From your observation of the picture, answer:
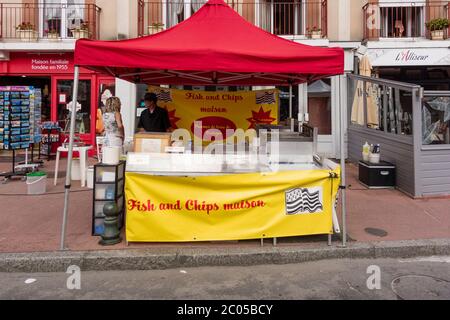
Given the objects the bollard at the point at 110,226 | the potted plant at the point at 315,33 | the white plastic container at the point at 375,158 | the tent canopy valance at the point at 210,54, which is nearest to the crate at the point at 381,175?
the white plastic container at the point at 375,158

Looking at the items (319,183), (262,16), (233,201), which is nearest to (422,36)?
(262,16)

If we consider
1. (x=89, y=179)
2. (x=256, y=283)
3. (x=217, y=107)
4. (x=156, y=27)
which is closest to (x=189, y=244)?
(x=256, y=283)

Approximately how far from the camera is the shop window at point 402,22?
1304 cm

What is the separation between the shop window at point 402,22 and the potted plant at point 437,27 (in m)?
0.63

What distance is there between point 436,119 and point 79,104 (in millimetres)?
10902

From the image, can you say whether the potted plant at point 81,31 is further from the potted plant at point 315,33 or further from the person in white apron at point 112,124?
the potted plant at point 315,33

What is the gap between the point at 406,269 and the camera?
15.7 ft

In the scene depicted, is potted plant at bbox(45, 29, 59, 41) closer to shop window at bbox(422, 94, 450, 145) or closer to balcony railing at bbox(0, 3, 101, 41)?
balcony railing at bbox(0, 3, 101, 41)

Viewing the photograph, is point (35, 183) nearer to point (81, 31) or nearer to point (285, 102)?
point (81, 31)

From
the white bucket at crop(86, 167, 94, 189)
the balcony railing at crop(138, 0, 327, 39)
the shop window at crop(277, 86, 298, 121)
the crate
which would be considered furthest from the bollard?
the balcony railing at crop(138, 0, 327, 39)

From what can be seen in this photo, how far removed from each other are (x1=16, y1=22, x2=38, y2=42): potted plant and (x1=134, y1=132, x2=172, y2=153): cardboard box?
9.55 metres

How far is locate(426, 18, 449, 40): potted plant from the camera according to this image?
1221cm

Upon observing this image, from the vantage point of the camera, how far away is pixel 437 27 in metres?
12.3
